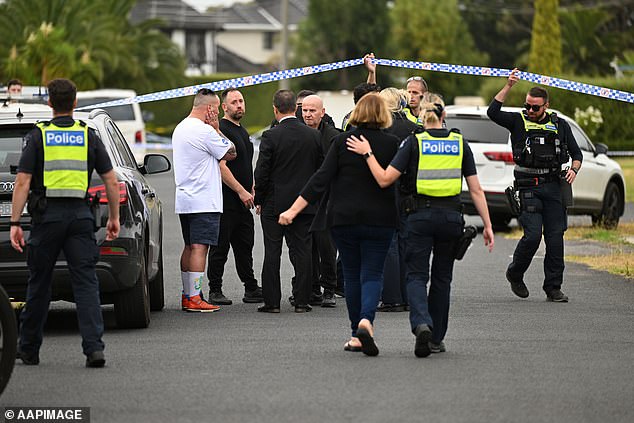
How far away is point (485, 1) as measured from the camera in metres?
85.6

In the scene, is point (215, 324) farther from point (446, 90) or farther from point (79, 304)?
point (446, 90)

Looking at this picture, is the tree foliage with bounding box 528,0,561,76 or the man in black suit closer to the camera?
the man in black suit

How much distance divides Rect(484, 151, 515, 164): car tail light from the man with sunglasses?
246 inches

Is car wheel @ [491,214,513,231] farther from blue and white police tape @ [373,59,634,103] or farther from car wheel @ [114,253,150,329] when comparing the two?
car wheel @ [114,253,150,329]

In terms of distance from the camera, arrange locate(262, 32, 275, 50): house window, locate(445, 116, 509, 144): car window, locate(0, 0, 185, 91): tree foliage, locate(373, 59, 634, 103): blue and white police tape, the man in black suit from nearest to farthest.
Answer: the man in black suit
locate(373, 59, 634, 103): blue and white police tape
locate(445, 116, 509, 144): car window
locate(0, 0, 185, 91): tree foliage
locate(262, 32, 275, 50): house window

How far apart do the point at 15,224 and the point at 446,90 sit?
197 feet

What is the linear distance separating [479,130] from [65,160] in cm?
1147

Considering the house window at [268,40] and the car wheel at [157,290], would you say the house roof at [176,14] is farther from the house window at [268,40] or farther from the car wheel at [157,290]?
the car wheel at [157,290]

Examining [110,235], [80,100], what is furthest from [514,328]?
[80,100]

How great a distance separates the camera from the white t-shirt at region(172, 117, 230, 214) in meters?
12.2

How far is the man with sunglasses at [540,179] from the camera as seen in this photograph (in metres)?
13.1

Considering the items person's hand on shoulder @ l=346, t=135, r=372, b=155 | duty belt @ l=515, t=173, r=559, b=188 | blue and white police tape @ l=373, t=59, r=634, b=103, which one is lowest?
duty belt @ l=515, t=173, r=559, b=188

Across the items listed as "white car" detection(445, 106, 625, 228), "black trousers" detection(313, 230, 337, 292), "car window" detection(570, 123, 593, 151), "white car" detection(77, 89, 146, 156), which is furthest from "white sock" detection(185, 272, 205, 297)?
"white car" detection(77, 89, 146, 156)

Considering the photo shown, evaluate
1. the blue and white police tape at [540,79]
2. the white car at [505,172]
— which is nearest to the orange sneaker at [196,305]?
the blue and white police tape at [540,79]
